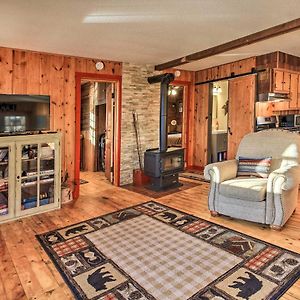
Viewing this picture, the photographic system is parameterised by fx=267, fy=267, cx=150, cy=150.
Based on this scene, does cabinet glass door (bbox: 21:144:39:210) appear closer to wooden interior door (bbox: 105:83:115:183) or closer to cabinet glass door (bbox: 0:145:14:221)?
cabinet glass door (bbox: 0:145:14:221)

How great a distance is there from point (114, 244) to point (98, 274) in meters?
0.54

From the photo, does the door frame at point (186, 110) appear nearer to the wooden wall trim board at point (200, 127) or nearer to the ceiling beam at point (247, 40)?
the wooden wall trim board at point (200, 127)

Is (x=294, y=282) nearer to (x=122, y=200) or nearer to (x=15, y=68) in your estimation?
(x=122, y=200)

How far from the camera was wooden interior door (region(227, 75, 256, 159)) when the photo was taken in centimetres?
510

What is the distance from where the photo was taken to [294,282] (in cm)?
209

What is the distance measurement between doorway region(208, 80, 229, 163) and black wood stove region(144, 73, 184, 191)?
178cm

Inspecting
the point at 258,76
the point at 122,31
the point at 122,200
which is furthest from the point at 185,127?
the point at 122,31

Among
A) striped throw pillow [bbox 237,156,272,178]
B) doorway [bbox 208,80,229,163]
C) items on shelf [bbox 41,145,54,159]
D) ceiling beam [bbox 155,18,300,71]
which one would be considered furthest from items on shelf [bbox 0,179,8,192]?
doorway [bbox 208,80,229,163]

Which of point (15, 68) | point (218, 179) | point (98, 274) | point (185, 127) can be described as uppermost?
point (15, 68)

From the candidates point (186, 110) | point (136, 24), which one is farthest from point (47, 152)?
point (186, 110)

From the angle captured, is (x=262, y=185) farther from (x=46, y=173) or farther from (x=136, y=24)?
(x=46, y=173)

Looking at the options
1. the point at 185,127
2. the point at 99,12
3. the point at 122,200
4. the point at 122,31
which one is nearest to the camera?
the point at 99,12

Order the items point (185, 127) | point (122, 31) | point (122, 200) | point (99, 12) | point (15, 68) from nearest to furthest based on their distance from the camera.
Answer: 1. point (99, 12)
2. point (122, 31)
3. point (15, 68)
4. point (122, 200)
5. point (185, 127)

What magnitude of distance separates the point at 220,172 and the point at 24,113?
2807 millimetres
